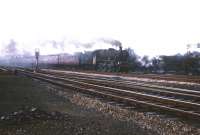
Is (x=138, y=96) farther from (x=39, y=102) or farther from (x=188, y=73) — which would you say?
(x=188, y=73)

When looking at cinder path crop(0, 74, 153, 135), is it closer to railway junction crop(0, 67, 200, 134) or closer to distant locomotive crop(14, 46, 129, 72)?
railway junction crop(0, 67, 200, 134)

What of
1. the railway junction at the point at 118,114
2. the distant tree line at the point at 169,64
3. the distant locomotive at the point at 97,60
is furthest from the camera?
the distant locomotive at the point at 97,60

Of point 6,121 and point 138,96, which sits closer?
point 6,121

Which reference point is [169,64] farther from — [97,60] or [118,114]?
[118,114]

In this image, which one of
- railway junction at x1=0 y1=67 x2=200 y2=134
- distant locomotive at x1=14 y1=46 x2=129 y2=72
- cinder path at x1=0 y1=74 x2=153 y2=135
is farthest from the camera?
distant locomotive at x1=14 y1=46 x2=129 y2=72

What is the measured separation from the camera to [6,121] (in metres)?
8.96

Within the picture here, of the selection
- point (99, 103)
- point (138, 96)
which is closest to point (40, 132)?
point (99, 103)

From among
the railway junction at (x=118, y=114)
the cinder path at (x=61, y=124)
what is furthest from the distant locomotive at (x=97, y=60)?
the cinder path at (x=61, y=124)

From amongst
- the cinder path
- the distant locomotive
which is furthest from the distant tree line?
the cinder path

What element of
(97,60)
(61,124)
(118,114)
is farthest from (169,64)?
(61,124)

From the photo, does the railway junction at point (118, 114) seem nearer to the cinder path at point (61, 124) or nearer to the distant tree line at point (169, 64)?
the cinder path at point (61, 124)

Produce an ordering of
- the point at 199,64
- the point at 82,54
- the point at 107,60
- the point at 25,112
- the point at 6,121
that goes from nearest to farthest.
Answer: the point at 6,121
the point at 25,112
the point at 199,64
the point at 107,60
the point at 82,54

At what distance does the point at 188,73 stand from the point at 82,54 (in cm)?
1626

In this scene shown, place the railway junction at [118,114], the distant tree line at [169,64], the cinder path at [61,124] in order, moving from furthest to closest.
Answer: the distant tree line at [169,64], the railway junction at [118,114], the cinder path at [61,124]
